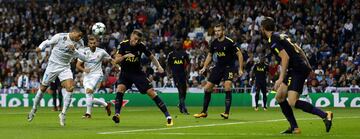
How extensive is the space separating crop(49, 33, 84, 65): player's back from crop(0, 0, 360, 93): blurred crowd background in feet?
57.6

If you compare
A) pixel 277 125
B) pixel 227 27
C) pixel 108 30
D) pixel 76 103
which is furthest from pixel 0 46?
pixel 277 125

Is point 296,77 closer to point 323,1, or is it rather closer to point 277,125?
point 277,125

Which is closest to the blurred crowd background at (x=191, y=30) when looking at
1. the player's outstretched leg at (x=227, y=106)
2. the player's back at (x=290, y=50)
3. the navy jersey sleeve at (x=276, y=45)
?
the player's outstretched leg at (x=227, y=106)

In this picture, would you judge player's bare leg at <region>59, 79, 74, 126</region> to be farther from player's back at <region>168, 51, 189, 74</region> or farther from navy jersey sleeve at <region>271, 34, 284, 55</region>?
player's back at <region>168, 51, 189, 74</region>

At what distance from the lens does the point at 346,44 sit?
4009cm

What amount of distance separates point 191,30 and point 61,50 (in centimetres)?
2410

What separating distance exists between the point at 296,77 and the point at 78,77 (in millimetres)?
24882

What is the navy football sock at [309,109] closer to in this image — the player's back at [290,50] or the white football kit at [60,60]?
the player's back at [290,50]

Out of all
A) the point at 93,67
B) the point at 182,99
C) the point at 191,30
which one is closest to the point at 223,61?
the point at 93,67

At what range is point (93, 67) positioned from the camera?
2600 centimetres

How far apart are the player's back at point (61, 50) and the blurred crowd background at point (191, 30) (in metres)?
17.5

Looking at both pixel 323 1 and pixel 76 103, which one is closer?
pixel 76 103

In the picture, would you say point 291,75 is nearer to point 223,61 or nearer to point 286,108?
point 286,108

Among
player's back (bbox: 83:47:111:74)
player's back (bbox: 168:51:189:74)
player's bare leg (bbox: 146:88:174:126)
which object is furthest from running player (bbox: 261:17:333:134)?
player's back (bbox: 168:51:189:74)
